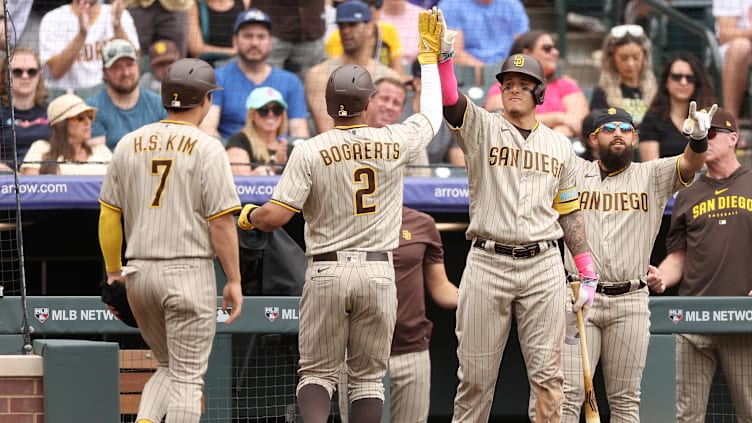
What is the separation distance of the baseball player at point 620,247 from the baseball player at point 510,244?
71 cm

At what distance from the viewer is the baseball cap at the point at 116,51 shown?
893 centimetres

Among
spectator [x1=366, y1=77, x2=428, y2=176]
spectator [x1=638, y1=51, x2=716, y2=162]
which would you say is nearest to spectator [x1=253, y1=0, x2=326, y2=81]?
spectator [x1=366, y1=77, x2=428, y2=176]

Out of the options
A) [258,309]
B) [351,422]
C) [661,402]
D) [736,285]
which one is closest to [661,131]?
[736,285]

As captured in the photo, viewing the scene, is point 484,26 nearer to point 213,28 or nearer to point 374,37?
point 374,37

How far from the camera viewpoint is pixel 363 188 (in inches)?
205

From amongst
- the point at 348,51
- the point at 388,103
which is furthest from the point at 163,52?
the point at 388,103

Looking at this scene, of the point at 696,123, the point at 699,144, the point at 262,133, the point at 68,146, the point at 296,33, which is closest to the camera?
the point at 696,123

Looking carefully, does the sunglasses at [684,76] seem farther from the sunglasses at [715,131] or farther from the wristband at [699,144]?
the wristband at [699,144]

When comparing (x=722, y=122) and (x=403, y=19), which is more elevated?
(x=403, y=19)

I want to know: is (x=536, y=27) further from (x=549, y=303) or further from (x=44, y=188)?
Answer: (x=549, y=303)

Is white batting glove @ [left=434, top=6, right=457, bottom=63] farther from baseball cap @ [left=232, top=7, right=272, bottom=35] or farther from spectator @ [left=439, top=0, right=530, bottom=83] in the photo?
spectator @ [left=439, top=0, right=530, bottom=83]

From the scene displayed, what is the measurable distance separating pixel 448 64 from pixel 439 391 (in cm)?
422

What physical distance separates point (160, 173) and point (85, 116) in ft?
12.4

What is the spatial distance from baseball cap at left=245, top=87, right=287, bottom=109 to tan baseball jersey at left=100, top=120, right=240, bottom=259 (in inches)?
146
